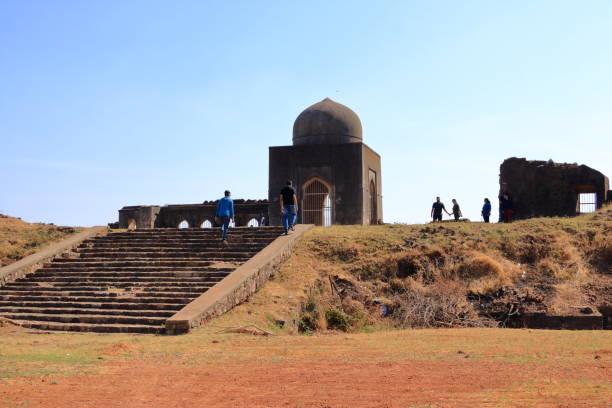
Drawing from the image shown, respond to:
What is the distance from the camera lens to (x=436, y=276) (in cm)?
1438

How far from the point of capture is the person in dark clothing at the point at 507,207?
67.6 feet

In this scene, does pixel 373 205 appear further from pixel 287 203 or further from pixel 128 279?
pixel 128 279

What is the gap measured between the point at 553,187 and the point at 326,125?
9.04m

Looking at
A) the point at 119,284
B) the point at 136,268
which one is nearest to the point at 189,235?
the point at 136,268

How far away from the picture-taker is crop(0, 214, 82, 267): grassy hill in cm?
1670

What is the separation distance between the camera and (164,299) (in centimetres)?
1223

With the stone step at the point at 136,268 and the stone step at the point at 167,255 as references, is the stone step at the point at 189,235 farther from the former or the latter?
the stone step at the point at 136,268

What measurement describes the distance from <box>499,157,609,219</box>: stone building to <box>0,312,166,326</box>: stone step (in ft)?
51.2

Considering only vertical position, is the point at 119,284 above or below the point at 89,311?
above

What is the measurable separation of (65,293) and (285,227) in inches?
231

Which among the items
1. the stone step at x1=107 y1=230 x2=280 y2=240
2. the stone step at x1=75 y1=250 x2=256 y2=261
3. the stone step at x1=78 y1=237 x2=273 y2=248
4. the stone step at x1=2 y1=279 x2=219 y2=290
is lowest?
the stone step at x1=2 y1=279 x2=219 y2=290

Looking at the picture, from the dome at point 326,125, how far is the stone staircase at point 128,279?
862 cm

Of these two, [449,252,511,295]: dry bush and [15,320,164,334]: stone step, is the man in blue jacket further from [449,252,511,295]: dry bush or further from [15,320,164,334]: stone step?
[449,252,511,295]: dry bush

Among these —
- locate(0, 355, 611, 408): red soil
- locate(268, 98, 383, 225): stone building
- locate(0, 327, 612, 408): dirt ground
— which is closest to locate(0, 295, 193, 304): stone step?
locate(0, 327, 612, 408): dirt ground
